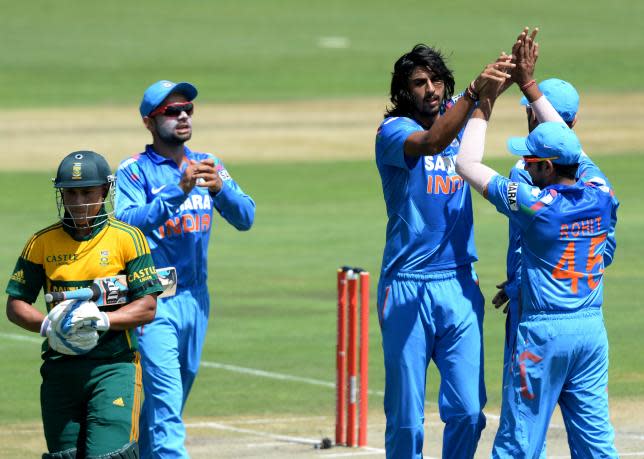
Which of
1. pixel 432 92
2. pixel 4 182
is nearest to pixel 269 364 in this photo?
pixel 432 92

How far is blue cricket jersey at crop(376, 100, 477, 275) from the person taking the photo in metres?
8.76

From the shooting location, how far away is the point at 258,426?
11.9m

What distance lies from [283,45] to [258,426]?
48565mm

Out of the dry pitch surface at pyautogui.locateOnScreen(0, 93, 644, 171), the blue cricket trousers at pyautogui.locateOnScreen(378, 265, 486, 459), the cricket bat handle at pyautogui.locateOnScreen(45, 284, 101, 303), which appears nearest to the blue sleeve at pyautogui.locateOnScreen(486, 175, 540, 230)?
the blue cricket trousers at pyautogui.locateOnScreen(378, 265, 486, 459)

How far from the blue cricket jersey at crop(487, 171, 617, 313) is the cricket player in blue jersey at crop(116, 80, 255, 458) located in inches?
77.8

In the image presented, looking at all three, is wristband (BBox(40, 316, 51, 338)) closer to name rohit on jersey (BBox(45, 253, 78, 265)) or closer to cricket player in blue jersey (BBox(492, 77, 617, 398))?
name rohit on jersey (BBox(45, 253, 78, 265))

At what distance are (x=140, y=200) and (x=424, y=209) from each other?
1823 mm

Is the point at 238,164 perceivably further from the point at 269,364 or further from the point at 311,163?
the point at 269,364

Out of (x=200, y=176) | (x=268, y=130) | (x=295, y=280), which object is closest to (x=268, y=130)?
(x=268, y=130)

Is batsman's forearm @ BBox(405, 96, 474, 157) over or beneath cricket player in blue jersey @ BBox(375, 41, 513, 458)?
over

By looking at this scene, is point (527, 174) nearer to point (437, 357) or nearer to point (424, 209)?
point (424, 209)

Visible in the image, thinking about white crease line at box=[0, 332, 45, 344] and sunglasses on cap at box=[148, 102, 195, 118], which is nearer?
sunglasses on cap at box=[148, 102, 195, 118]

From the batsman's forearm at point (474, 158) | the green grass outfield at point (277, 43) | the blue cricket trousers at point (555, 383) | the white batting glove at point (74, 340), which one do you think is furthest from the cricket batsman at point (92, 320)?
the green grass outfield at point (277, 43)

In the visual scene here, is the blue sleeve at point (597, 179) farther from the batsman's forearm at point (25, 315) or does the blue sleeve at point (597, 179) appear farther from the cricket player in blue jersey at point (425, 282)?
the batsman's forearm at point (25, 315)
